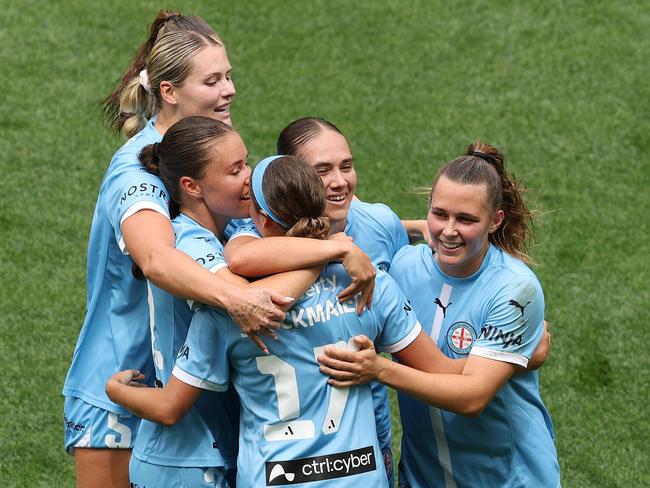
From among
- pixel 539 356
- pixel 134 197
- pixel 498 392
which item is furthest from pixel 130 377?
pixel 539 356

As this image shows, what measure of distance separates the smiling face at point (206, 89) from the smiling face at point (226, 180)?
1.94 ft

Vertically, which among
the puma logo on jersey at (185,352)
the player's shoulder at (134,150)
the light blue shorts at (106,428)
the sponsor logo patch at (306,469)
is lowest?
the light blue shorts at (106,428)

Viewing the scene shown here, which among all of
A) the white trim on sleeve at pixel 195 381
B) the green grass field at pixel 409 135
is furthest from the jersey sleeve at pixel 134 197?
the green grass field at pixel 409 135

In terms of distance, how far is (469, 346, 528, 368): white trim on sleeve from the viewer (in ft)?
13.4

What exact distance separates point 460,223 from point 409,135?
222 inches

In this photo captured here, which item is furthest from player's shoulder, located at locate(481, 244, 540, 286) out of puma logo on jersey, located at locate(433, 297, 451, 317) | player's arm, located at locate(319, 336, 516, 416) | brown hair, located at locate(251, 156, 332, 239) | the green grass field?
the green grass field

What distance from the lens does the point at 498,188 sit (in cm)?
434

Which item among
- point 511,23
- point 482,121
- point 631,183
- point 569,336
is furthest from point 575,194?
point 511,23

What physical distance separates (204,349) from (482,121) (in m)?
6.51

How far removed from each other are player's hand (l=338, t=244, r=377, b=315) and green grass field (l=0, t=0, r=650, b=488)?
3.23 m

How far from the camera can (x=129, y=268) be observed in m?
4.38

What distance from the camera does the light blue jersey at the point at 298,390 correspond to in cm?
374

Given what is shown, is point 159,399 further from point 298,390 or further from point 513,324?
point 513,324

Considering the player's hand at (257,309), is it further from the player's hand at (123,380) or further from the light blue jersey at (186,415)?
the player's hand at (123,380)
